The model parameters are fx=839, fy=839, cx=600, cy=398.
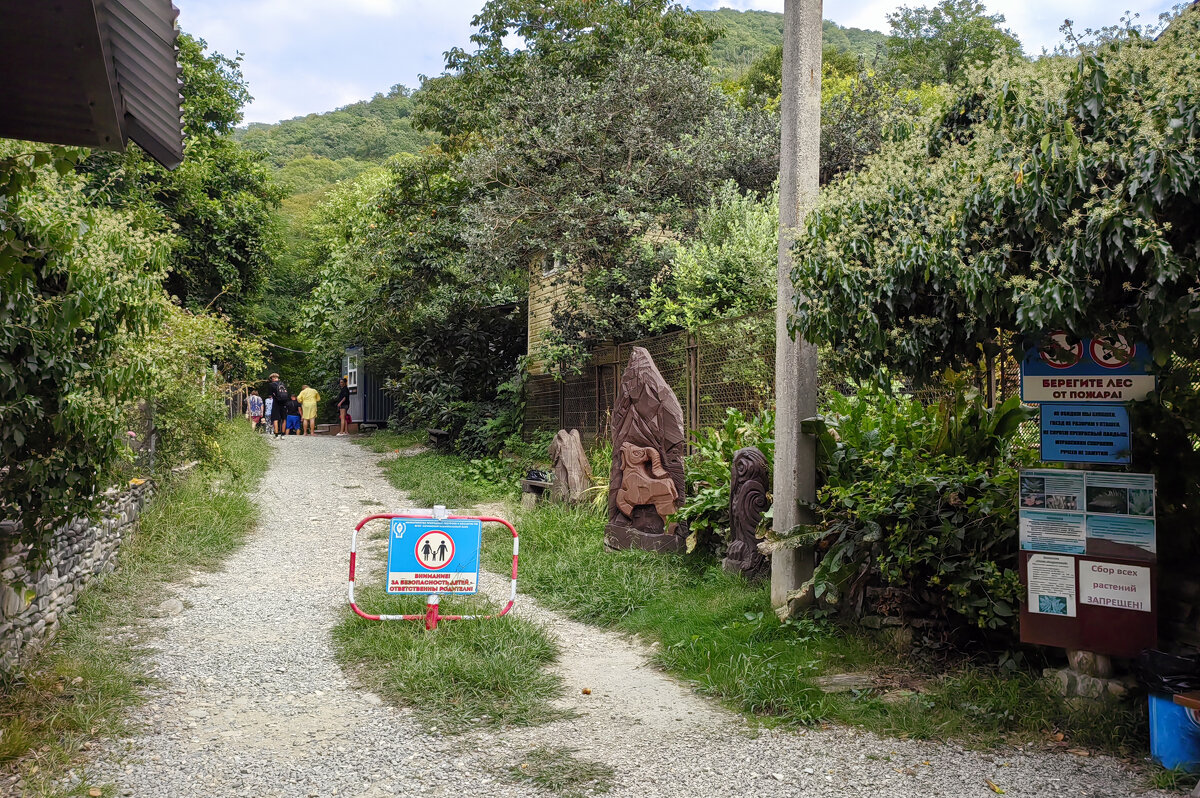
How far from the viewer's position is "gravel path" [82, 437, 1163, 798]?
3867 millimetres

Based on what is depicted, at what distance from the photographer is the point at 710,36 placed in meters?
19.2

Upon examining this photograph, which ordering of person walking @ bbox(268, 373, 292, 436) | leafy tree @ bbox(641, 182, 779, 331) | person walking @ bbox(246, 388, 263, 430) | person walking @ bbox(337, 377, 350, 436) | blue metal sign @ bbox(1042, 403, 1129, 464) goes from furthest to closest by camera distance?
person walking @ bbox(337, 377, 350, 436) < person walking @ bbox(246, 388, 263, 430) < person walking @ bbox(268, 373, 292, 436) < leafy tree @ bbox(641, 182, 779, 331) < blue metal sign @ bbox(1042, 403, 1129, 464)

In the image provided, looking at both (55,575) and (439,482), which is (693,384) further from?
(55,575)

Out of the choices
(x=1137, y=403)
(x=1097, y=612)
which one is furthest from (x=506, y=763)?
(x=1137, y=403)

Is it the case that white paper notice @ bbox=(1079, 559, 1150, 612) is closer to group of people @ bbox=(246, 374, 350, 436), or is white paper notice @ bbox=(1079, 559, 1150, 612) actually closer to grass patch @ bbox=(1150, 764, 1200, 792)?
grass patch @ bbox=(1150, 764, 1200, 792)

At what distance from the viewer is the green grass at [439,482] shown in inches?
498

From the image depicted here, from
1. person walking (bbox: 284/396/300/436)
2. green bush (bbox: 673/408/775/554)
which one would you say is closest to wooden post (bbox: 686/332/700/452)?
green bush (bbox: 673/408/775/554)

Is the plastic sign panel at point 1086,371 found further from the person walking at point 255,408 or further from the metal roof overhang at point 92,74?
the person walking at point 255,408

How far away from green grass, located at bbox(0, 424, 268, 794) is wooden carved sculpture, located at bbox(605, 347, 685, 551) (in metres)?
4.24

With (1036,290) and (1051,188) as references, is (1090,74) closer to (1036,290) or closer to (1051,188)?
(1051,188)

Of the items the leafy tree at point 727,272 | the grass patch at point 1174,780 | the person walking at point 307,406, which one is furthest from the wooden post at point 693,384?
the person walking at point 307,406

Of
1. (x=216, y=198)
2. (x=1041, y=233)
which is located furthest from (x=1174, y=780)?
(x=216, y=198)

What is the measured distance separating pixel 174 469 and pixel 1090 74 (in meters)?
10.3

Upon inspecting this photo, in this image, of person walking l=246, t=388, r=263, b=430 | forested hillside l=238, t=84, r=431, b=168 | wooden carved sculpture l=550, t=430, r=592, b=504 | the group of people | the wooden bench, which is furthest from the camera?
forested hillside l=238, t=84, r=431, b=168
